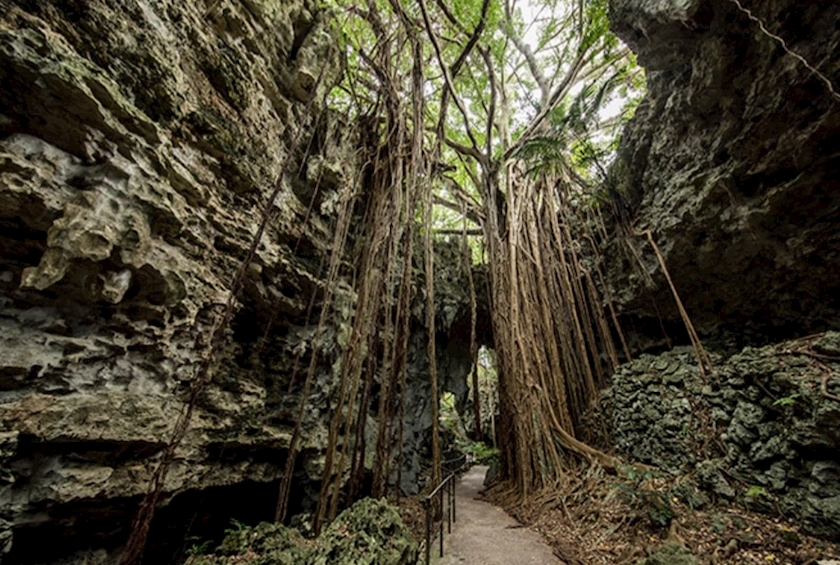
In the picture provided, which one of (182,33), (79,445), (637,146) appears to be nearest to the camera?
(79,445)

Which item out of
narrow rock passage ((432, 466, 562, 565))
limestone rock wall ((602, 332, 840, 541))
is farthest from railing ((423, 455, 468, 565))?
limestone rock wall ((602, 332, 840, 541))

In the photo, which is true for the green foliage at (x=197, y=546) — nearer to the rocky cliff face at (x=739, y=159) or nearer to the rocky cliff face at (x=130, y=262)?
the rocky cliff face at (x=130, y=262)

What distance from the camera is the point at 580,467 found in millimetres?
3504

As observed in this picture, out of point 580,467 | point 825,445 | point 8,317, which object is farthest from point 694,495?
point 8,317

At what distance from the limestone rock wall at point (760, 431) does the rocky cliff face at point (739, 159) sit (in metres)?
1.19

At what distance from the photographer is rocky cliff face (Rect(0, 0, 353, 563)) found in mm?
1582

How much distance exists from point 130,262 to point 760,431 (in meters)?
4.22

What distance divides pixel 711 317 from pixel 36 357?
6.01 metres

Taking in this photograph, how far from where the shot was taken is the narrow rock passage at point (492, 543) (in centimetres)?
245

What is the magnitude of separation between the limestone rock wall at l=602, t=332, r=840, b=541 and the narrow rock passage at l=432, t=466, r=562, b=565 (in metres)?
1.21

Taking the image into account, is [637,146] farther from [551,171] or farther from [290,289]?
[290,289]

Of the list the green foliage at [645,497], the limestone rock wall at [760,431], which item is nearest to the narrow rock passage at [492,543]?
the green foliage at [645,497]

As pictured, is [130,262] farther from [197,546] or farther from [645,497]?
[645,497]

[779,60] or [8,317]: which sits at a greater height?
[779,60]
